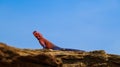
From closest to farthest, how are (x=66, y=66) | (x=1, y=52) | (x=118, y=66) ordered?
1. (x=1, y=52)
2. (x=66, y=66)
3. (x=118, y=66)

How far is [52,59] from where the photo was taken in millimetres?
19797

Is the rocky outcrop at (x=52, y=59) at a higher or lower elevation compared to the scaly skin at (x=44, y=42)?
lower

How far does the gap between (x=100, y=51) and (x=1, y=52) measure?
6052mm

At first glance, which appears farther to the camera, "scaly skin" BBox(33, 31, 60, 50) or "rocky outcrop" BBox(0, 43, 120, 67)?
"scaly skin" BBox(33, 31, 60, 50)

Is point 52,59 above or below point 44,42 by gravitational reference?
below

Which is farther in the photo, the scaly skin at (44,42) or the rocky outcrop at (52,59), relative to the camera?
the scaly skin at (44,42)

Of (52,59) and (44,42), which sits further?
(44,42)

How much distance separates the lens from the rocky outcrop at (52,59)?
64.5 ft

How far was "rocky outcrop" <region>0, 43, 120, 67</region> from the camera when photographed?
19.7 m

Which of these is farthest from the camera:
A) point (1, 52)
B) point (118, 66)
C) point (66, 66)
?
point (118, 66)

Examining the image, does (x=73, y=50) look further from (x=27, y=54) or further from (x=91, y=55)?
(x=27, y=54)

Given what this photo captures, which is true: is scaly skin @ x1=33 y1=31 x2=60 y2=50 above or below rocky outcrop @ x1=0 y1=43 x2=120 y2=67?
above

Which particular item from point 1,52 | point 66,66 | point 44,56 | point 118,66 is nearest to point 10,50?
point 1,52

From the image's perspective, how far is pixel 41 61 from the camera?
65.0 feet
